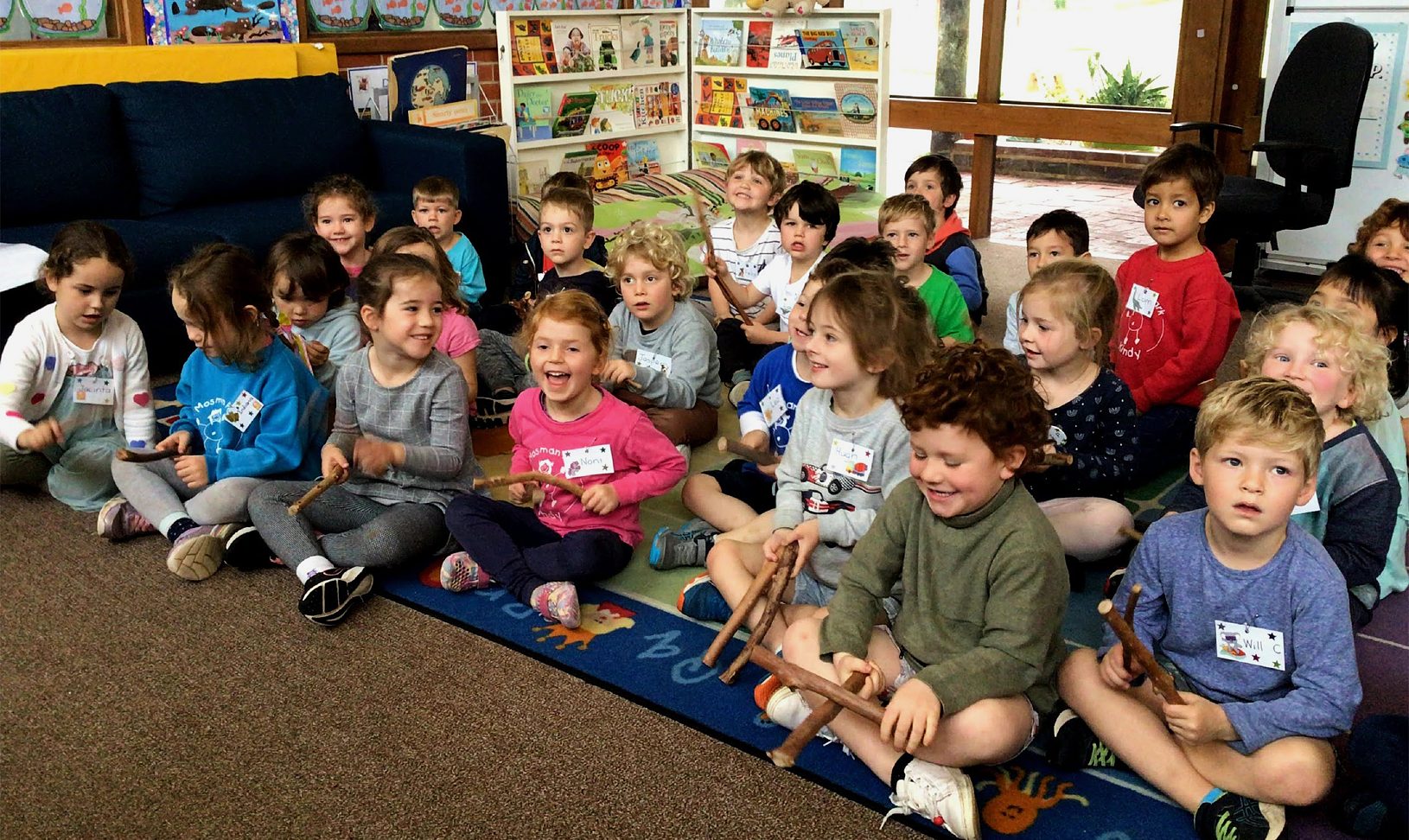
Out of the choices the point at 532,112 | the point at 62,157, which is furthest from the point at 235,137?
the point at 532,112

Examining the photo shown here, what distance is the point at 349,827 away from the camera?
1719 mm

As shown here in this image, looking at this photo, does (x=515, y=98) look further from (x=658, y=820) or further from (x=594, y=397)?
(x=658, y=820)

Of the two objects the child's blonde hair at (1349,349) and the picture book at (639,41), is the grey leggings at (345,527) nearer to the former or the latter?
the child's blonde hair at (1349,349)

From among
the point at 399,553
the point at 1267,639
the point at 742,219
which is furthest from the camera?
the point at 742,219

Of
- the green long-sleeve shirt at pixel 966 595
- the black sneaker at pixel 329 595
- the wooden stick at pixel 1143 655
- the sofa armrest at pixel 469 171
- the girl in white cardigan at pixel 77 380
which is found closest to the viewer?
the wooden stick at pixel 1143 655

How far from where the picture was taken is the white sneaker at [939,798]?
65.3 inches

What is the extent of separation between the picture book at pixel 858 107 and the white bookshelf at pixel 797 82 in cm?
1

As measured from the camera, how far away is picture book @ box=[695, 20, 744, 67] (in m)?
5.86

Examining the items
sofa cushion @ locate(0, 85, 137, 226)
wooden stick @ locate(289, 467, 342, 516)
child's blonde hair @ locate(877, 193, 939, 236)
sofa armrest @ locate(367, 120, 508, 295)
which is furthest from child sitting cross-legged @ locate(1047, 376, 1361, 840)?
sofa cushion @ locate(0, 85, 137, 226)

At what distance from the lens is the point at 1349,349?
7.02 ft

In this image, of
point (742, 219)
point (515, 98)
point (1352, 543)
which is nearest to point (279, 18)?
point (515, 98)

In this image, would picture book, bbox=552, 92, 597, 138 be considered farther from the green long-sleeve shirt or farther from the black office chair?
the green long-sleeve shirt

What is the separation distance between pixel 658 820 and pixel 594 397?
3.35 feet

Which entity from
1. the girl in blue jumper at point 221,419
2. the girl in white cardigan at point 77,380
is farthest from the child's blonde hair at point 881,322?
the girl in white cardigan at point 77,380
